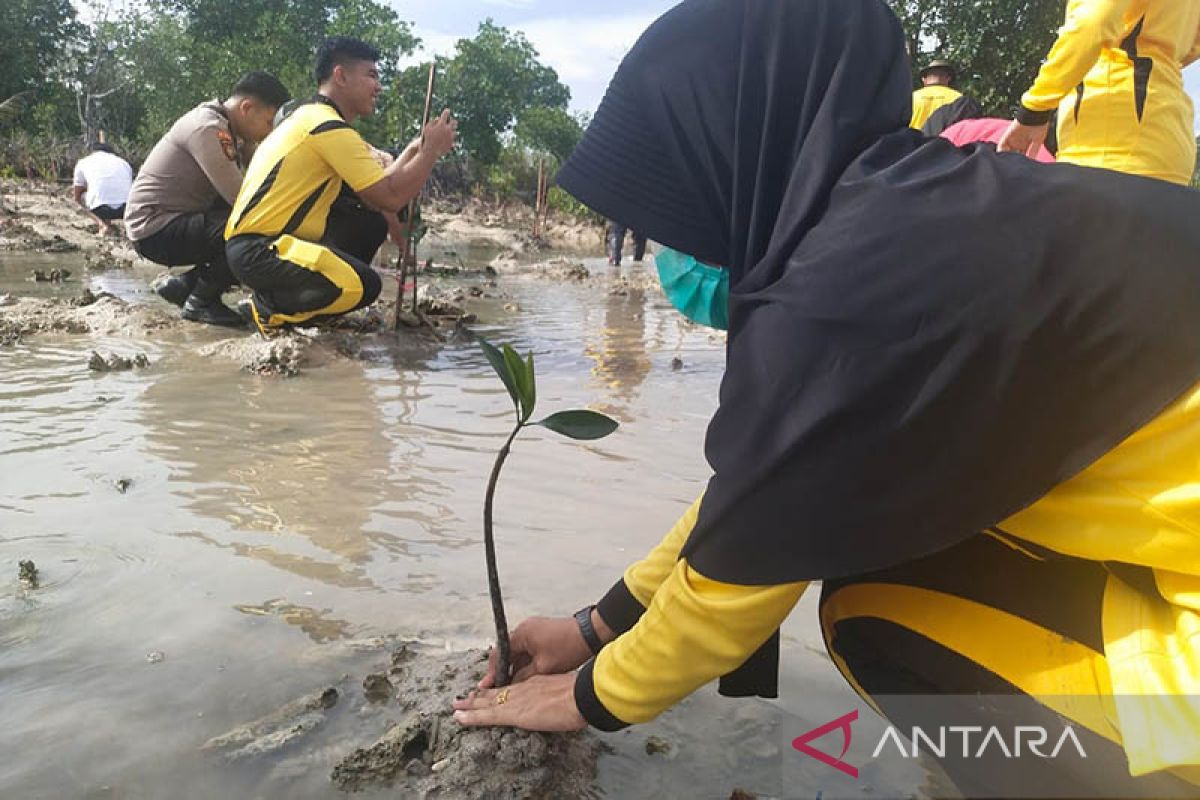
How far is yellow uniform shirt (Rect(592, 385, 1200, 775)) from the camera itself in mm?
831

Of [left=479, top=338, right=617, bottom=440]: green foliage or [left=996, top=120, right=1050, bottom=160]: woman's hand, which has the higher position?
[left=996, top=120, right=1050, bottom=160]: woman's hand

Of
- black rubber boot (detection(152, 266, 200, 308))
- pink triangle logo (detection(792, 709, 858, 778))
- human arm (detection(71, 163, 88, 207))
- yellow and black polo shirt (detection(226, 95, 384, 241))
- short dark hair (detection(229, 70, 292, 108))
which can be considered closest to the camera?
pink triangle logo (detection(792, 709, 858, 778))

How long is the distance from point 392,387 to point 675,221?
2488 millimetres

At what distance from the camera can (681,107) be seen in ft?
3.65

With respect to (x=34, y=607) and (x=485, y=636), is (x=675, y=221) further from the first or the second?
(x=34, y=607)

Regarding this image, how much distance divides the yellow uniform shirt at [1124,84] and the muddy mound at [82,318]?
14.4ft

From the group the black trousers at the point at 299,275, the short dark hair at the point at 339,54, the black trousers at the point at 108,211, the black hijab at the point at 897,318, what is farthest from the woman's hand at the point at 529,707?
the black trousers at the point at 108,211

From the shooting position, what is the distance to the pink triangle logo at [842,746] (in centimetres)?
124

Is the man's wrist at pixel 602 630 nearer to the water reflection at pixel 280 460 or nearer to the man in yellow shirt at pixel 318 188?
the water reflection at pixel 280 460

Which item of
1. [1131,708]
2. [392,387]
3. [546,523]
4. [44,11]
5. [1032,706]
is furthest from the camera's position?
[44,11]

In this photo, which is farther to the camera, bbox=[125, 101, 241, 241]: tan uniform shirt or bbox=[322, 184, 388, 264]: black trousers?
bbox=[125, 101, 241, 241]: tan uniform shirt

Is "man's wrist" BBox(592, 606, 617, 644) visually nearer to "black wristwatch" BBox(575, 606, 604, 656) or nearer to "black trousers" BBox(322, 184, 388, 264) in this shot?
"black wristwatch" BBox(575, 606, 604, 656)

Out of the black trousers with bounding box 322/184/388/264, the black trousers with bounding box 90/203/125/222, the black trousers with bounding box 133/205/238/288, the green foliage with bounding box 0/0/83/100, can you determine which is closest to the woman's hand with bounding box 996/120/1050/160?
the black trousers with bounding box 322/184/388/264

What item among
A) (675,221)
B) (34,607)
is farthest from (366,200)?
(675,221)
